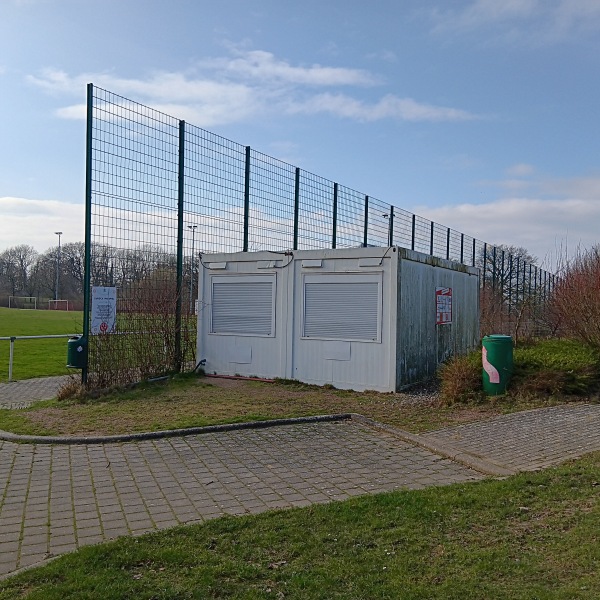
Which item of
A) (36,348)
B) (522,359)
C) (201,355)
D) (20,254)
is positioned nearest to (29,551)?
(522,359)

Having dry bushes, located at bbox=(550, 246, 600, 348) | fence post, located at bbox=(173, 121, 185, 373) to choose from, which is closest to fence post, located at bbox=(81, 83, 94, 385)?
fence post, located at bbox=(173, 121, 185, 373)

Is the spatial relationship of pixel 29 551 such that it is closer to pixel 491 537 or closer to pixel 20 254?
pixel 491 537

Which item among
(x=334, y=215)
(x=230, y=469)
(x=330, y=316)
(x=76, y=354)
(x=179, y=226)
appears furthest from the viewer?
(x=334, y=215)

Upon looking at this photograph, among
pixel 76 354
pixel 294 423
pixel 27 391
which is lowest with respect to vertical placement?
pixel 27 391

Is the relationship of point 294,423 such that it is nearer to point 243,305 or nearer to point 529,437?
point 529,437

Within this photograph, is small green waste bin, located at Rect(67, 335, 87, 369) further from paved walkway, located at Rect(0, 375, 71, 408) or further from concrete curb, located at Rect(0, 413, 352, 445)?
concrete curb, located at Rect(0, 413, 352, 445)

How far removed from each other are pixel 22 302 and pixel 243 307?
71.3m

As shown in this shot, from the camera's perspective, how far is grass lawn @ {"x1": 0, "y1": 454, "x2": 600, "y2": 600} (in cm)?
387

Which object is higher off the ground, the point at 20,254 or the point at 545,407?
the point at 20,254

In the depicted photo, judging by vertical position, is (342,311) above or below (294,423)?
above

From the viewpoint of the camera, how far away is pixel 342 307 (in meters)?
12.9

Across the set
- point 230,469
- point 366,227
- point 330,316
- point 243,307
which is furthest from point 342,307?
point 366,227

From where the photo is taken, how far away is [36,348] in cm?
2602

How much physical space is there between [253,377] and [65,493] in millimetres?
7876
